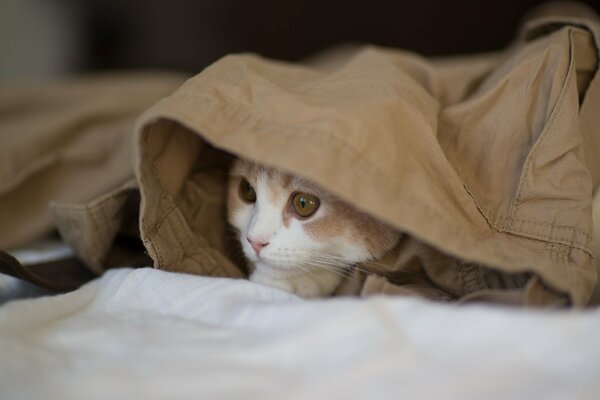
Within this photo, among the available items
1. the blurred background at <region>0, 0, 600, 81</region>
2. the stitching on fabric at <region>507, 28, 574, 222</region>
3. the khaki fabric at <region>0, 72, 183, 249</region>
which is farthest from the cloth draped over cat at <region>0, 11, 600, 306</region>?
the blurred background at <region>0, 0, 600, 81</region>

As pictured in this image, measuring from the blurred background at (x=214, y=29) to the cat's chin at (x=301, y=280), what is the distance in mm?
1322

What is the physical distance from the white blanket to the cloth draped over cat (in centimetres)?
12

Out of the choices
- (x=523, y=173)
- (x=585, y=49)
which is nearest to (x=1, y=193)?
(x=523, y=173)

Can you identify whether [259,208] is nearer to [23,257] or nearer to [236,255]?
[236,255]

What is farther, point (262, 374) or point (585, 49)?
point (585, 49)

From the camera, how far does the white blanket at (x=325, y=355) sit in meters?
0.59

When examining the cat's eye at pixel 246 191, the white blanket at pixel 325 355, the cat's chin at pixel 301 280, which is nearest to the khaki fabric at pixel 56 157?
the cat's eye at pixel 246 191

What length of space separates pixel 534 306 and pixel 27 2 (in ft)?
7.35

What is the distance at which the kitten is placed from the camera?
0.93 metres

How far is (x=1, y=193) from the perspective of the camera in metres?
1.17

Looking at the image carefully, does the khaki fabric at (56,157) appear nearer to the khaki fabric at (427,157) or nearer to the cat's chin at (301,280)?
the khaki fabric at (427,157)

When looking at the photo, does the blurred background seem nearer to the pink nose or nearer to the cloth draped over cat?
the cloth draped over cat

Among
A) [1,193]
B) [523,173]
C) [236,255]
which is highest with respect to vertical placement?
[523,173]

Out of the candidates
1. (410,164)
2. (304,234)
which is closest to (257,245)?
(304,234)
